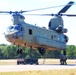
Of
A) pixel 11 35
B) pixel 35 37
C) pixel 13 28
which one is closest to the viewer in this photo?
→ pixel 11 35

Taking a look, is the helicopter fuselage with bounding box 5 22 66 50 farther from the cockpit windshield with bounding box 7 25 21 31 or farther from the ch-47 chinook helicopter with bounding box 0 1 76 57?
the cockpit windshield with bounding box 7 25 21 31

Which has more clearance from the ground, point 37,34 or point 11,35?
point 37,34

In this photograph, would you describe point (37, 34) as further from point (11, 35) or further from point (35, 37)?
point (11, 35)

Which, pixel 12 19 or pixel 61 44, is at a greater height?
pixel 12 19

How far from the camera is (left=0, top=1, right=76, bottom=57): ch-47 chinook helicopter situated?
4856 centimetres

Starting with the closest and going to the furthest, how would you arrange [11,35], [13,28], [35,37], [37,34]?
[11,35] → [13,28] → [35,37] → [37,34]

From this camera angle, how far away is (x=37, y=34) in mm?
52719

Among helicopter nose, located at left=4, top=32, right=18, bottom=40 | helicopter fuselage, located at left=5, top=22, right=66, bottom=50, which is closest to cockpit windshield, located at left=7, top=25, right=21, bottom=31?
helicopter fuselage, located at left=5, top=22, right=66, bottom=50

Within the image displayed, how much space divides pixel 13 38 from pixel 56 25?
482 inches

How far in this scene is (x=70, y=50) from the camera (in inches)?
6078

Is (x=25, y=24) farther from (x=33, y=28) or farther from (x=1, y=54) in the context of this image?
(x=1, y=54)

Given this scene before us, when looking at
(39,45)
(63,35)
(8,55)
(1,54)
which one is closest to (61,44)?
(63,35)

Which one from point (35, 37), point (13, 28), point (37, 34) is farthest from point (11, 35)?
point (37, 34)

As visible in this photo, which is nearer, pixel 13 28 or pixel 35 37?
pixel 13 28
